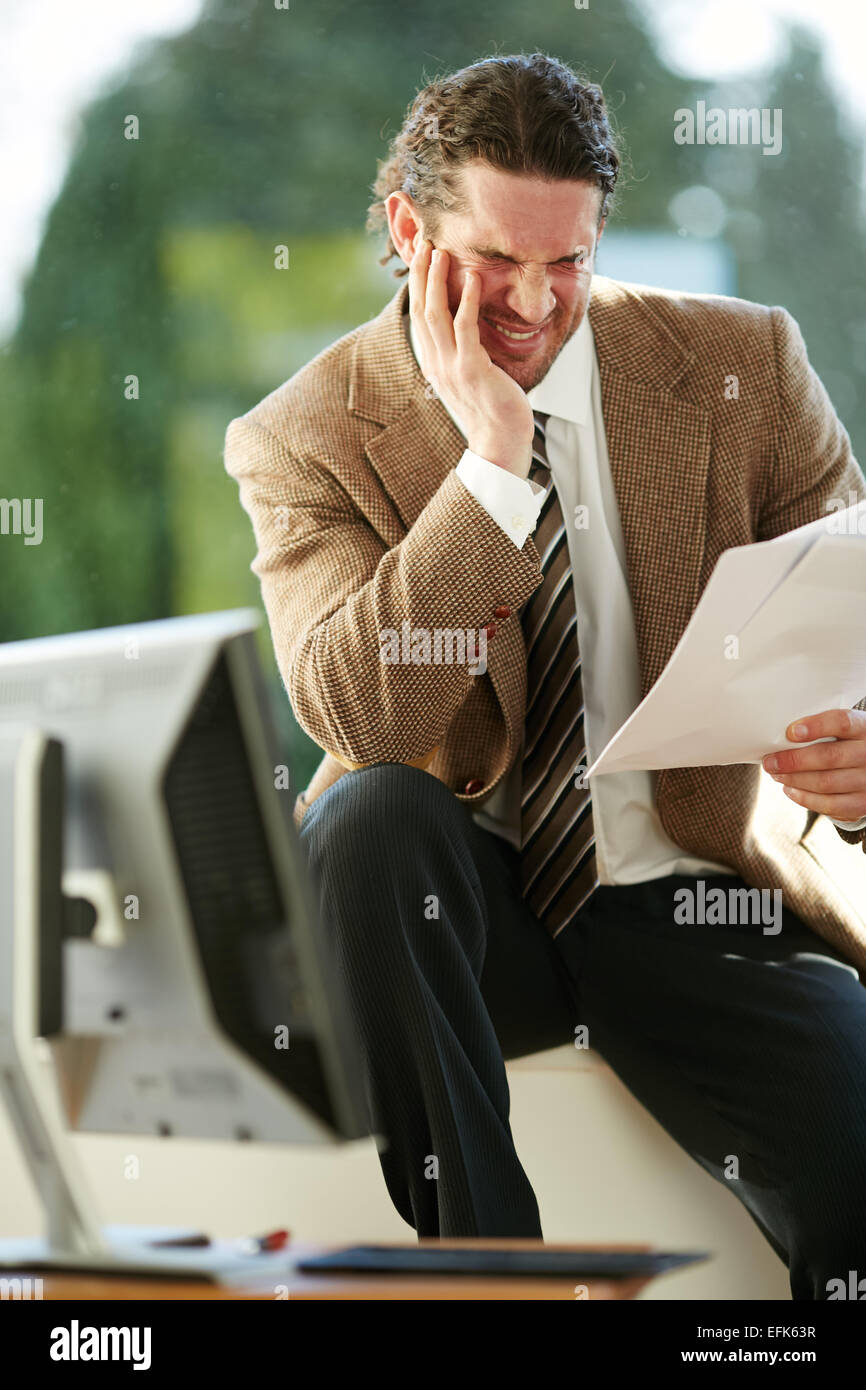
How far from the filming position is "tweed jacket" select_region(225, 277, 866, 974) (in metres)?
1.18

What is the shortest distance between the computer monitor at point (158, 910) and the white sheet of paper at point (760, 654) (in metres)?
0.37

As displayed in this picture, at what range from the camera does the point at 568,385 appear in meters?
1.37

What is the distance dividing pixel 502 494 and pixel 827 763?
1.22 ft

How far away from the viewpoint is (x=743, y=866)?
4.18 feet

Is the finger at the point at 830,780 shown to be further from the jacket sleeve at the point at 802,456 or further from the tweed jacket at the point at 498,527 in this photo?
the jacket sleeve at the point at 802,456

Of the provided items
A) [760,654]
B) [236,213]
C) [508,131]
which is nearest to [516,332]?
[508,131]

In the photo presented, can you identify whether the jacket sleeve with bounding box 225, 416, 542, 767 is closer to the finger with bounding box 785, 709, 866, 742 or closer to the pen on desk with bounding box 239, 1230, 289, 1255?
the finger with bounding box 785, 709, 866, 742

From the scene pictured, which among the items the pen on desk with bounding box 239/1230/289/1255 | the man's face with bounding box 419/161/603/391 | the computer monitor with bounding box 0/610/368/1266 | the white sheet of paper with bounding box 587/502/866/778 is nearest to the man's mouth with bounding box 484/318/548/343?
the man's face with bounding box 419/161/603/391

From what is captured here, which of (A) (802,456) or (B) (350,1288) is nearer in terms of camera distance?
(B) (350,1288)

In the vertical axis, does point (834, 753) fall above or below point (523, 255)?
below

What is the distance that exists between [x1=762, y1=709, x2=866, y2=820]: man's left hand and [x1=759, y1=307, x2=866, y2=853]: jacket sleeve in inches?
13.1

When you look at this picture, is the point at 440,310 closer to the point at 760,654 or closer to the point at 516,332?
the point at 516,332
